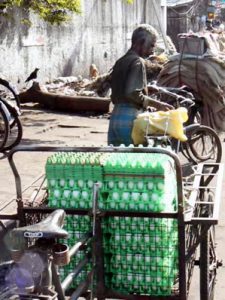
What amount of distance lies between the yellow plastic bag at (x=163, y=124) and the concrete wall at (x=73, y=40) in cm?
1164

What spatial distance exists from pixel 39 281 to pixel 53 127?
999cm

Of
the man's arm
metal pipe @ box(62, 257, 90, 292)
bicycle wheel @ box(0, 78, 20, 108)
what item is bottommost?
metal pipe @ box(62, 257, 90, 292)

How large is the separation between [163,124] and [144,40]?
3.80 ft

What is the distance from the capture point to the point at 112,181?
3.37 m

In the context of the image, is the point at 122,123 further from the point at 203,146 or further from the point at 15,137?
the point at 15,137

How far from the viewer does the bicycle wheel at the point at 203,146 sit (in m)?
8.42

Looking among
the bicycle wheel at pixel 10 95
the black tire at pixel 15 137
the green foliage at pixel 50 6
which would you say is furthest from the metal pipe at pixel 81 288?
the green foliage at pixel 50 6

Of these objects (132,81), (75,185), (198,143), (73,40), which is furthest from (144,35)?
(73,40)

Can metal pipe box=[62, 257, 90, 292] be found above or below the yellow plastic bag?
below

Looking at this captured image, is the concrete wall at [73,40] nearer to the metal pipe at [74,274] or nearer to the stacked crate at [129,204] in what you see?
the stacked crate at [129,204]

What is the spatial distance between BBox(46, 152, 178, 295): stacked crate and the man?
6.94 ft

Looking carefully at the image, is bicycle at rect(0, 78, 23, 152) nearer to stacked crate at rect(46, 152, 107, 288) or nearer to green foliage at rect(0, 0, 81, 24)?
green foliage at rect(0, 0, 81, 24)

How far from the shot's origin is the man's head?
546 centimetres

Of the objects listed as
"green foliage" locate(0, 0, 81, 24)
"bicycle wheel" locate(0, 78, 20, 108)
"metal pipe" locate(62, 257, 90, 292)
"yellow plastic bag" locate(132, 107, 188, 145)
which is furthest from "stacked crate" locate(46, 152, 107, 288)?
"green foliage" locate(0, 0, 81, 24)
